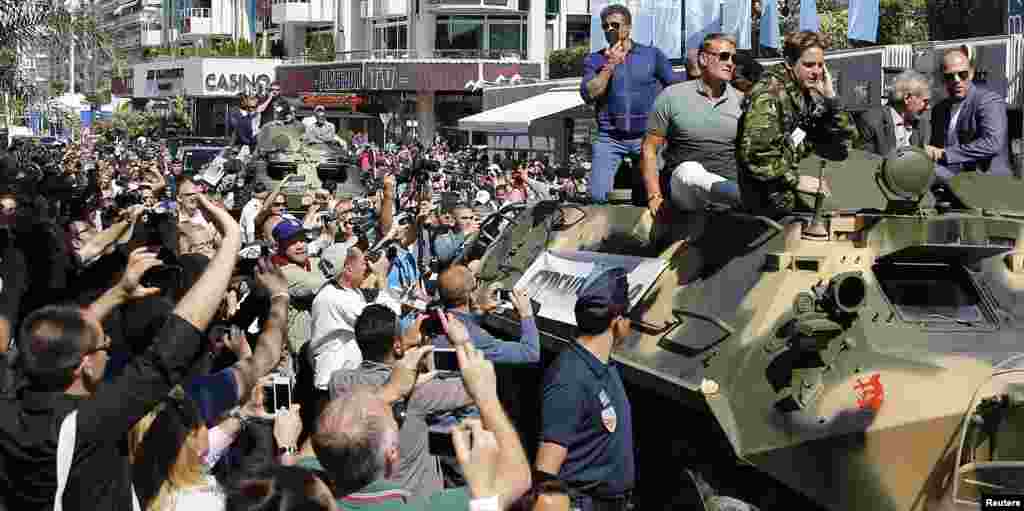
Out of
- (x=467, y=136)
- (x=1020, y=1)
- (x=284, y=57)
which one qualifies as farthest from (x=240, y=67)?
(x=1020, y=1)

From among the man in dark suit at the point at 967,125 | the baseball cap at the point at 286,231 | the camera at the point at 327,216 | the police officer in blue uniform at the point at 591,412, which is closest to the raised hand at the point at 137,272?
the police officer in blue uniform at the point at 591,412

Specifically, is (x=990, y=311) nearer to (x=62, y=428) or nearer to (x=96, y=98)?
(x=62, y=428)

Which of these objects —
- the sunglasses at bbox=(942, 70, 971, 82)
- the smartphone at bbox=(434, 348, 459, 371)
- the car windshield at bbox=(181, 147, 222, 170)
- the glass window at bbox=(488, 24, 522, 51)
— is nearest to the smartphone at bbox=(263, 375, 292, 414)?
the smartphone at bbox=(434, 348, 459, 371)

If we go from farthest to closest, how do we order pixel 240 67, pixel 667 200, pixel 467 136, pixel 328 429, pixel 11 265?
pixel 240 67, pixel 467 136, pixel 667 200, pixel 11 265, pixel 328 429

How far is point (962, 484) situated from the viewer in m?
6.54

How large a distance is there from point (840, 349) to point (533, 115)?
77.7 ft

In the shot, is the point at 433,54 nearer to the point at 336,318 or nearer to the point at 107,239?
the point at 336,318

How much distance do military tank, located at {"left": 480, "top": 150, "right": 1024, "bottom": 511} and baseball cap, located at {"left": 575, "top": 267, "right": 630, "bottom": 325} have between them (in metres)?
0.94

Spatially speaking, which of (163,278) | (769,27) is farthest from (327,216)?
(769,27)

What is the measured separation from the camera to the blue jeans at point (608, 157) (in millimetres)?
11258

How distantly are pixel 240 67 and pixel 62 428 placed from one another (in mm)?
66432

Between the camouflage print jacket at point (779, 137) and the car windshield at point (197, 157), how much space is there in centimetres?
2327

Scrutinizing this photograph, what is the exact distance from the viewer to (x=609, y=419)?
6520mm

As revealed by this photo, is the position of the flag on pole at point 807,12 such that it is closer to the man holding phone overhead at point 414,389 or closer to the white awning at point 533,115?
the white awning at point 533,115
